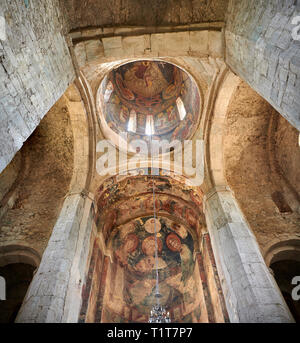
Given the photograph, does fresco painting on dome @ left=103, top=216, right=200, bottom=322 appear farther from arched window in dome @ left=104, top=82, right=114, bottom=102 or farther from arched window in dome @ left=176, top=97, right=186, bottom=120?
arched window in dome @ left=104, top=82, right=114, bottom=102

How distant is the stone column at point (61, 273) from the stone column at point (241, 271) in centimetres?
346

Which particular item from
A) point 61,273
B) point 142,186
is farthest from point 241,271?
point 142,186

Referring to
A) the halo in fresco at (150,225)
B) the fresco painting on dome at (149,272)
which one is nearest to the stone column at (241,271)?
the fresco painting on dome at (149,272)

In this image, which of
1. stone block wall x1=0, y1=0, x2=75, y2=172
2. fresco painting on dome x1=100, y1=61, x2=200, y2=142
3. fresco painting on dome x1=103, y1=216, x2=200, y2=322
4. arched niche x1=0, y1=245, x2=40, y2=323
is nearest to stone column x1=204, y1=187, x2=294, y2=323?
fresco painting on dome x1=100, y1=61, x2=200, y2=142

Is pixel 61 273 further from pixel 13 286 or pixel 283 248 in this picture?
pixel 283 248

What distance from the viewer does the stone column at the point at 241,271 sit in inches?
158

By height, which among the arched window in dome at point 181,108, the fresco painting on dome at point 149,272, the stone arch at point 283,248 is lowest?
the stone arch at point 283,248

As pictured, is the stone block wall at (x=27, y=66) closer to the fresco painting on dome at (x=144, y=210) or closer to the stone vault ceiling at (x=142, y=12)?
the stone vault ceiling at (x=142, y=12)

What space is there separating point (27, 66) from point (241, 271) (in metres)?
5.32

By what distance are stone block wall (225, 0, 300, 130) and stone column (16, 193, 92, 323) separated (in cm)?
493

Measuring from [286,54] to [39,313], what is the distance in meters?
5.49

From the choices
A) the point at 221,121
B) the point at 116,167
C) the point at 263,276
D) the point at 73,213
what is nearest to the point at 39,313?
→ the point at 73,213

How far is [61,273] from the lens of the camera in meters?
4.59

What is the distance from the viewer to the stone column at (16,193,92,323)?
4.02 metres
